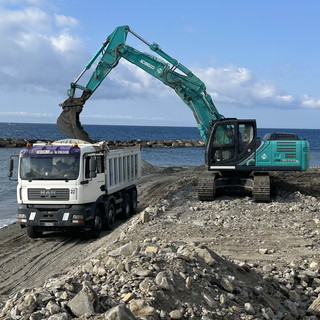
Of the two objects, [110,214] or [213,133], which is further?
[213,133]

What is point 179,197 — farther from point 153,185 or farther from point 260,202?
point 153,185

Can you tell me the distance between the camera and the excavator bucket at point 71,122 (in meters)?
19.3

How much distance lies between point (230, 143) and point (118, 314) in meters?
11.9

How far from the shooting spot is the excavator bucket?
19.3m

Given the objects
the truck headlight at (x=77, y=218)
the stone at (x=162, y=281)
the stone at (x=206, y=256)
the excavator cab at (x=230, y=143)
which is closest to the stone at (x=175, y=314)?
the stone at (x=162, y=281)

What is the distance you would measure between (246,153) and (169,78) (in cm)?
426

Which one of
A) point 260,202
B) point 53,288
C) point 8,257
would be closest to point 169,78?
point 260,202

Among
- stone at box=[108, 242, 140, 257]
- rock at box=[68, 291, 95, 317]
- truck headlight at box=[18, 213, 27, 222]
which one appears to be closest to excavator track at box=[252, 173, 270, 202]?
truck headlight at box=[18, 213, 27, 222]

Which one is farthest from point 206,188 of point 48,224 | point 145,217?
point 48,224

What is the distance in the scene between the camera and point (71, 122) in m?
19.4

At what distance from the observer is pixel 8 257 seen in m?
13.0

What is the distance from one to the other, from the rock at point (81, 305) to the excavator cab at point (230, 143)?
11.2 meters

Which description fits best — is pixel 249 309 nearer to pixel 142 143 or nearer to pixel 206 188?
pixel 206 188

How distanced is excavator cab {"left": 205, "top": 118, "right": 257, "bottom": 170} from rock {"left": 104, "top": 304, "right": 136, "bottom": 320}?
11.5 meters
